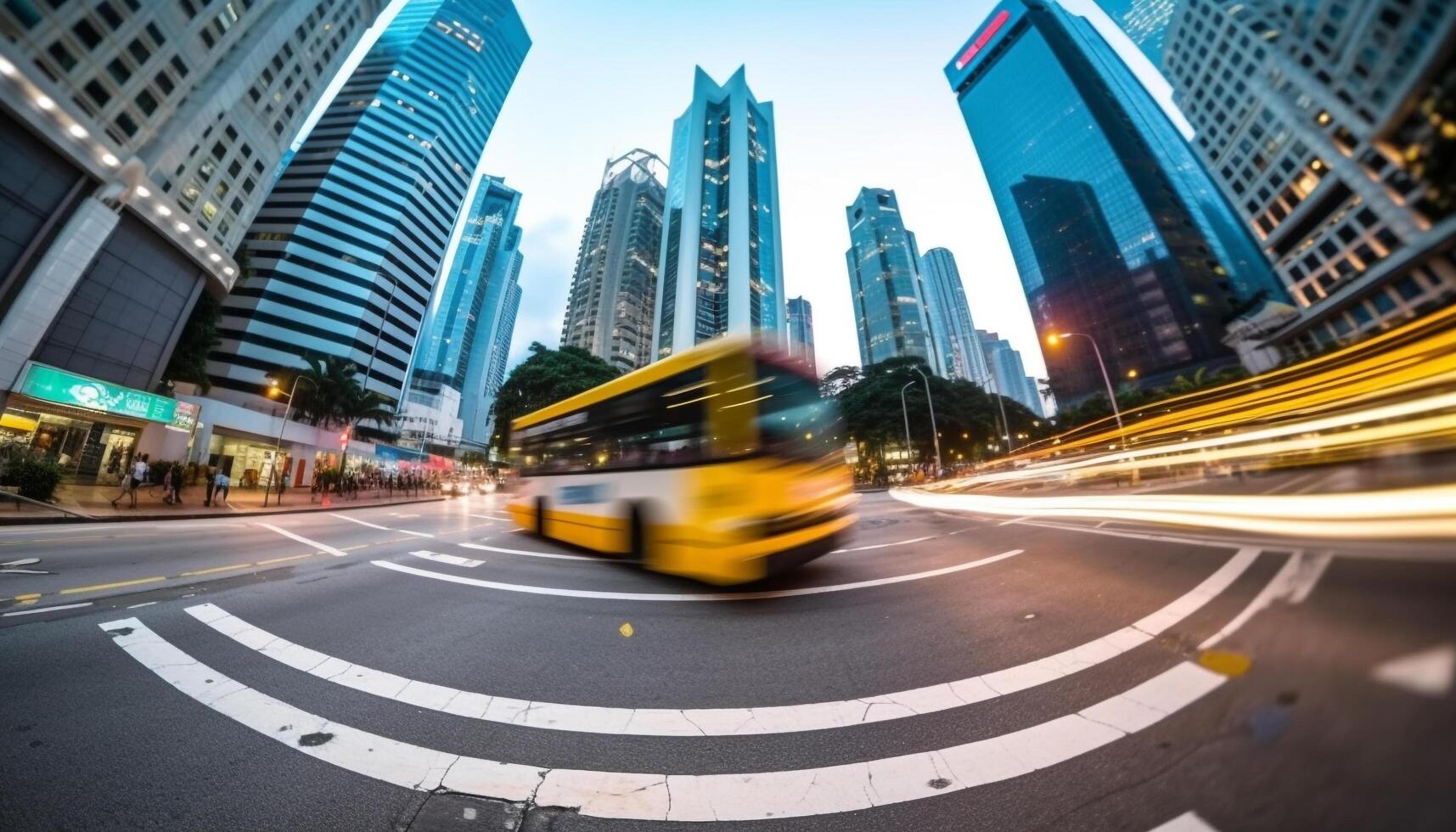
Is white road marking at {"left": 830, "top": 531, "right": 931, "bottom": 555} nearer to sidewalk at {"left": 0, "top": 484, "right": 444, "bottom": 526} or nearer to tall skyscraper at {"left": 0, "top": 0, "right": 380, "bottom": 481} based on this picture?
sidewalk at {"left": 0, "top": 484, "right": 444, "bottom": 526}

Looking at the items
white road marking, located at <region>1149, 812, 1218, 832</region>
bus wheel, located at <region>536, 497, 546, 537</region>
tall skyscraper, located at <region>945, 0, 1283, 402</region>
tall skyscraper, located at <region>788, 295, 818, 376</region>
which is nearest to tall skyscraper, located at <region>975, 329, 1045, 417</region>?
tall skyscraper, located at <region>788, 295, 818, 376</region>

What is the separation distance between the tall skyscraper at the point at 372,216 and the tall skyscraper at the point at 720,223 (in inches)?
1345

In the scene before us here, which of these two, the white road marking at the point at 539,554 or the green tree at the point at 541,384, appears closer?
the white road marking at the point at 539,554

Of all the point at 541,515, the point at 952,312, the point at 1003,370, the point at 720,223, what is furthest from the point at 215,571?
the point at 1003,370

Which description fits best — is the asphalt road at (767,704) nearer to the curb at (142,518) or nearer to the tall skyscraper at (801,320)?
the curb at (142,518)

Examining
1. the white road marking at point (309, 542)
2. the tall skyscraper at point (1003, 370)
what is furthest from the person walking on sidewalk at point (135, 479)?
the tall skyscraper at point (1003, 370)

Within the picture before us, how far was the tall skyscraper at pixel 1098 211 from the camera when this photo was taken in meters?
61.3

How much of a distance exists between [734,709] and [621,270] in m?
93.8

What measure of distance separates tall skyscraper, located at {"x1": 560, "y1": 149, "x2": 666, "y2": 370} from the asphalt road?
75791 millimetres

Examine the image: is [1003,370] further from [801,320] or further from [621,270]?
[621,270]

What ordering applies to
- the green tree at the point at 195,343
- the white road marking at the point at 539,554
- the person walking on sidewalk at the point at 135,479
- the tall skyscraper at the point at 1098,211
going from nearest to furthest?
the white road marking at the point at 539,554 → the person walking on sidewalk at the point at 135,479 → the green tree at the point at 195,343 → the tall skyscraper at the point at 1098,211

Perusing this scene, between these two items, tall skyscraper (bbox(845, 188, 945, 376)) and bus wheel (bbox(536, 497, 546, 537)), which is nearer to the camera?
bus wheel (bbox(536, 497, 546, 537))

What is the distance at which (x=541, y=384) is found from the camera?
34.7 m

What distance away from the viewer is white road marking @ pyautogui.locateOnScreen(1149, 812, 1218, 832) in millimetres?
1273
